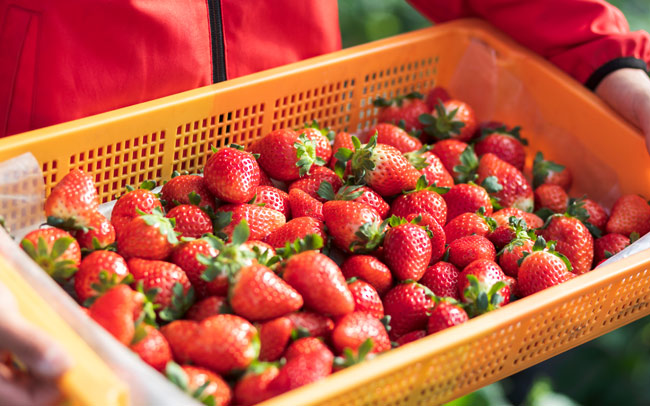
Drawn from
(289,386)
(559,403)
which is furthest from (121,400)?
(559,403)

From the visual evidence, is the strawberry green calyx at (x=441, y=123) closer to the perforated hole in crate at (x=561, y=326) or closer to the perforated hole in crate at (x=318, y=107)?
the perforated hole in crate at (x=318, y=107)

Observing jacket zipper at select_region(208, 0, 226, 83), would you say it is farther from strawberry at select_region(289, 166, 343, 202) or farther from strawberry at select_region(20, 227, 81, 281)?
strawberry at select_region(20, 227, 81, 281)

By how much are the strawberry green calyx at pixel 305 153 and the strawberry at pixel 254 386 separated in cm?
57

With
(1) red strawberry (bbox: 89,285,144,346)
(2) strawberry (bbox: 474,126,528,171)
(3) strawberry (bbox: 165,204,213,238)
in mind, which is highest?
(1) red strawberry (bbox: 89,285,144,346)

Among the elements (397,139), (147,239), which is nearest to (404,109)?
(397,139)

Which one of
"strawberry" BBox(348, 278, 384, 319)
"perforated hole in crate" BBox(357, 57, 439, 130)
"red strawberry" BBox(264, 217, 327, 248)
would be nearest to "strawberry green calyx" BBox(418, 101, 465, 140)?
"perforated hole in crate" BBox(357, 57, 439, 130)

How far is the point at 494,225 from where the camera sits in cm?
157

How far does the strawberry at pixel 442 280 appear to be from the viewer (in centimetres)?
139

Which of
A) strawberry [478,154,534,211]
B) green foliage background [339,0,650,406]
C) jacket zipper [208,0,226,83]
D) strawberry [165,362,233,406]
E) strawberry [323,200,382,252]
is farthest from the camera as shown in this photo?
green foliage background [339,0,650,406]

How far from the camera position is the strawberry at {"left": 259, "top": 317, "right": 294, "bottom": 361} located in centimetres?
115

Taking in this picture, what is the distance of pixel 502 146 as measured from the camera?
6.07 feet

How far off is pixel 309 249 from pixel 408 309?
202mm

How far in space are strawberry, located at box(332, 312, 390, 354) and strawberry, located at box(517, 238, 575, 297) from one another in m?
0.34

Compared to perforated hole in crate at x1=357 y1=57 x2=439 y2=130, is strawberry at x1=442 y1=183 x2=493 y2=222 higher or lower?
lower
